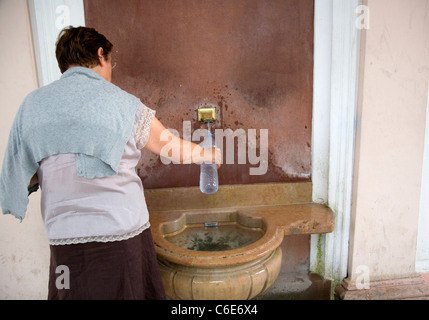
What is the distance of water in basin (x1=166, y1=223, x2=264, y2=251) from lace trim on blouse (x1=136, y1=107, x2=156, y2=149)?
0.90m

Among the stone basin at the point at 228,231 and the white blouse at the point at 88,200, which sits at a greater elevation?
the white blouse at the point at 88,200

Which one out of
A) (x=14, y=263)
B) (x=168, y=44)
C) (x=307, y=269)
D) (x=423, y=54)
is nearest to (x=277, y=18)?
(x=168, y=44)

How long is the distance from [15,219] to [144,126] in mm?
1318

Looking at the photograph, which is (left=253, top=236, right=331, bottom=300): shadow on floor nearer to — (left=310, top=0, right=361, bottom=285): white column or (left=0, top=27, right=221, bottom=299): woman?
(left=310, top=0, right=361, bottom=285): white column

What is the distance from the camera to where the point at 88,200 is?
1197 millimetres

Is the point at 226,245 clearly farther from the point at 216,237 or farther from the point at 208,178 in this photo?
the point at 208,178

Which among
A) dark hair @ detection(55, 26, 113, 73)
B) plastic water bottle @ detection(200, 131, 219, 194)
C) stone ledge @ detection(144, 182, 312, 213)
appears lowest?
stone ledge @ detection(144, 182, 312, 213)

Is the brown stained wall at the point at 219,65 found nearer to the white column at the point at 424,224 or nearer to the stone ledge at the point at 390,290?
the white column at the point at 424,224

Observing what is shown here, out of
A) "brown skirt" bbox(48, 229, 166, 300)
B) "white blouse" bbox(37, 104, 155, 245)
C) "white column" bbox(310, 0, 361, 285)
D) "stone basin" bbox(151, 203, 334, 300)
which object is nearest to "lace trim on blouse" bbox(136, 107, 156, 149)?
"white blouse" bbox(37, 104, 155, 245)

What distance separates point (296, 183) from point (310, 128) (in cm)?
41

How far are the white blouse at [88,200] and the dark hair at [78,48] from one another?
0.30m

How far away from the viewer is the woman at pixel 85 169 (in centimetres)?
113

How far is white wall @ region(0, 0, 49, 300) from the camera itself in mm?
1797

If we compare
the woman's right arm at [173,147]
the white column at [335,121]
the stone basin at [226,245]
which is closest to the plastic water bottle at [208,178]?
the stone basin at [226,245]
